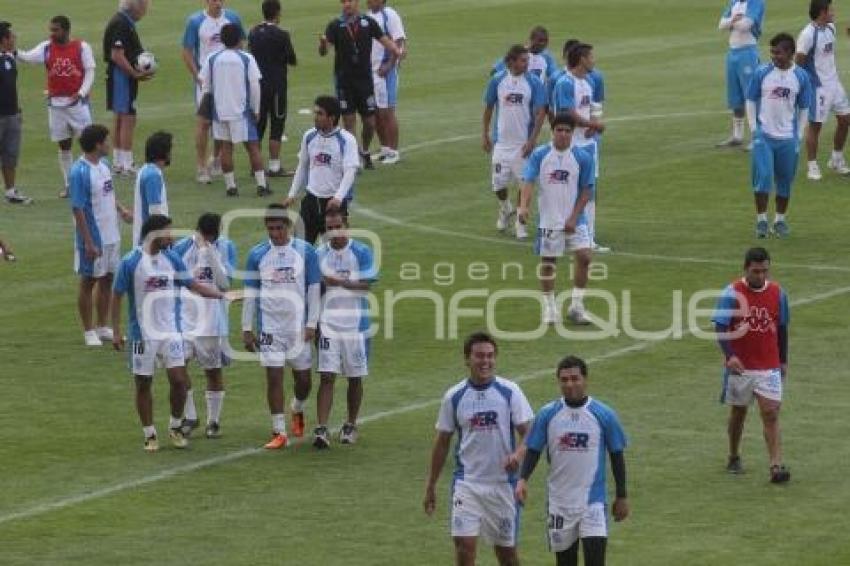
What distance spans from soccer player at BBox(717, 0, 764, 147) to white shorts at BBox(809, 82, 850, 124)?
65.5 inches

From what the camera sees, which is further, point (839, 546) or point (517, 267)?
point (517, 267)

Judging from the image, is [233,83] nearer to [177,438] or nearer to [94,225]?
[94,225]

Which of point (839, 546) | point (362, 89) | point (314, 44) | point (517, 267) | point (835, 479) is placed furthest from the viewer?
point (314, 44)

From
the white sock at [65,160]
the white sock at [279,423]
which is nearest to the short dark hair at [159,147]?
the white sock at [279,423]

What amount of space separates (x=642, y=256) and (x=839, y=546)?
37.0 feet

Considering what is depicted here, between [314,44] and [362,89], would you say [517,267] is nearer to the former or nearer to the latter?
[362,89]

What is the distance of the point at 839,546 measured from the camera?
17.2 m

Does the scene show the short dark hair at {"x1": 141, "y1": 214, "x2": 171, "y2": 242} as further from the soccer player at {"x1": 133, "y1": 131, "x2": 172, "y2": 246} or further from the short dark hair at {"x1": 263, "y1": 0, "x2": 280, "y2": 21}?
the short dark hair at {"x1": 263, "y1": 0, "x2": 280, "y2": 21}

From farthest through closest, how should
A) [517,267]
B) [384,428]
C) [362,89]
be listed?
[362,89] < [517,267] < [384,428]

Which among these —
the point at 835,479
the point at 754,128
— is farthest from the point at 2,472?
the point at 754,128

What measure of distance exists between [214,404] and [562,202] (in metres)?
5.61

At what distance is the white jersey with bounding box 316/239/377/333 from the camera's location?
66.9 feet

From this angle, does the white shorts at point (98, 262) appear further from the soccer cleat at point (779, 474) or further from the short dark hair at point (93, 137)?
the soccer cleat at point (779, 474)

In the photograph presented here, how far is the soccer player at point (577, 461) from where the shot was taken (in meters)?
15.7
